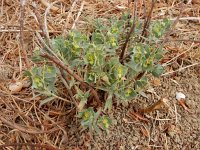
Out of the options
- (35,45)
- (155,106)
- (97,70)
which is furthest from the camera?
(35,45)

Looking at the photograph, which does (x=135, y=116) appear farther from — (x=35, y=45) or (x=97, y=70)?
(x=35, y=45)

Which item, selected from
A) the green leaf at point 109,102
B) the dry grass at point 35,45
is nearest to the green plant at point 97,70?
the green leaf at point 109,102

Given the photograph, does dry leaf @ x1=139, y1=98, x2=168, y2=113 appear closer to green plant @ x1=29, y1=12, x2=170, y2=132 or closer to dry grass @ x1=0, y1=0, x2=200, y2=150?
green plant @ x1=29, y1=12, x2=170, y2=132

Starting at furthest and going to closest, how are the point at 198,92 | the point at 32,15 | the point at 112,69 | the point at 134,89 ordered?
1. the point at 32,15
2. the point at 198,92
3. the point at 134,89
4. the point at 112,69

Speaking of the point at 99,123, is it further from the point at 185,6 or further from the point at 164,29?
the point at 185,6

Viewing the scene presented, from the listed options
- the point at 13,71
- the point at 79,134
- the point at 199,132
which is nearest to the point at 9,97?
the point at 13,71

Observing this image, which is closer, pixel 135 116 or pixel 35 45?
pixel 135 116

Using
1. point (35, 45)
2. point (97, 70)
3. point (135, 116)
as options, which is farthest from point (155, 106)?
point (35, 45)
